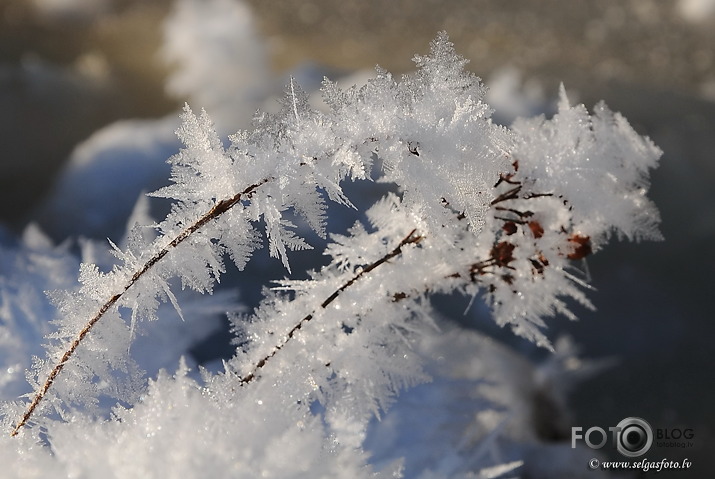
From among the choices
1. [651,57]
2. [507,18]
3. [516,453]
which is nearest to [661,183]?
[651,57]

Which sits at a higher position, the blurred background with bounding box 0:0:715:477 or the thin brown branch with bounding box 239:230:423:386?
the blurred background with bounding box 0:0:715:477

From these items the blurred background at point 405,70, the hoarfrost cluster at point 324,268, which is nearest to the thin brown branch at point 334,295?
the hoarfrost cluster at point 324,268

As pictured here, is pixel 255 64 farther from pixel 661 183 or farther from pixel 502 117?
pixel 661 183

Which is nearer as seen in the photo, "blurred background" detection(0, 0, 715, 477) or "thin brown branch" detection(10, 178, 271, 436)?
"thin brown branch" detection(10, 178, 271, 436)

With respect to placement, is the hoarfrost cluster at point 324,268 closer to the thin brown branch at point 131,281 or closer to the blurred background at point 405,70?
the thin brown branch at point 131,281

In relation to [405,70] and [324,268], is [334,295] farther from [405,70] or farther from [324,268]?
[405,70]

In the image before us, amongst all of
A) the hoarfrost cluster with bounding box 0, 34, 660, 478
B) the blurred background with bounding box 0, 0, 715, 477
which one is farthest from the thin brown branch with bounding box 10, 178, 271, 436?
the blurred background with bounding box 0, 0, 715, 477

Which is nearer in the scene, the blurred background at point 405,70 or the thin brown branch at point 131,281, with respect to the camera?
the thin brown branch at point 131,281

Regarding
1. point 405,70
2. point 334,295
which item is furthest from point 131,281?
point 405,70

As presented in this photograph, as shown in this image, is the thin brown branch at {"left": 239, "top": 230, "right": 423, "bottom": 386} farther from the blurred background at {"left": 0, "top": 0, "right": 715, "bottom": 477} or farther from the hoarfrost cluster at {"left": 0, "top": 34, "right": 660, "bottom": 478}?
the blurred background at {"left": 0, "top": 0, "right": 715, "bottom": 477}
